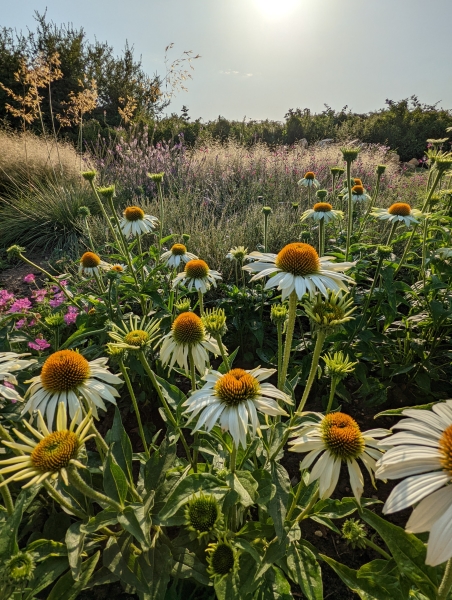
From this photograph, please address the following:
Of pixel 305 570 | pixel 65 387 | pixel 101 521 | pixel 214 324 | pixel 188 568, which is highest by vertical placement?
pixel 214 324

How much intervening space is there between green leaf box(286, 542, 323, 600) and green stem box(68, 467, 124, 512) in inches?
20.3

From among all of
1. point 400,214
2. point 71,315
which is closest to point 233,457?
point 71,315

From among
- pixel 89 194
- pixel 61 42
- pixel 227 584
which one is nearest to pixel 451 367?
pixel 227 584

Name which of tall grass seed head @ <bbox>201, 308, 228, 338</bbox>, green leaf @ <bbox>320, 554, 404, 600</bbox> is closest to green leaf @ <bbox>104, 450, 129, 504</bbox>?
tall grass seed head @ <bbox>201, 308, 228, 338</bbox>

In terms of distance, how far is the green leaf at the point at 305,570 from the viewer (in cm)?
104

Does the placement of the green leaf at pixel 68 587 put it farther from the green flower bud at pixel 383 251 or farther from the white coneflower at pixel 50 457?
the green flower bud at pixel 383 251

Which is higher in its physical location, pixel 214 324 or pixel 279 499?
pixel 214 324

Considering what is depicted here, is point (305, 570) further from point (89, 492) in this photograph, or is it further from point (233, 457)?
point (89, 492)

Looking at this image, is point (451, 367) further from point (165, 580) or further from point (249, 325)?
point (165, 580)

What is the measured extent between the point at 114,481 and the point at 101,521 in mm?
104

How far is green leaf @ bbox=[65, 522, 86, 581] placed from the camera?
0.98 m

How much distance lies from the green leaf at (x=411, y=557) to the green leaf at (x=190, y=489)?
421 mm

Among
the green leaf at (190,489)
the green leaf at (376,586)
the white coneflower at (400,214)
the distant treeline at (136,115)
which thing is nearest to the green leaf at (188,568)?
the green leaf at (190,489)

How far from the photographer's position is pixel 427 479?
0.69 meters
